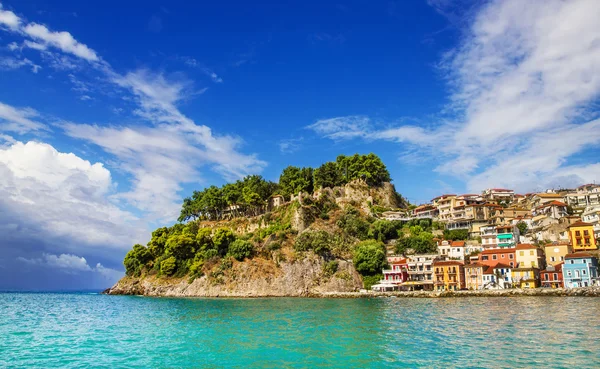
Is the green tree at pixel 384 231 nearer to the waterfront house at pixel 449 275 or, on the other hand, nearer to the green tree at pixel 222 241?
the waterfront house at pixel 449 275

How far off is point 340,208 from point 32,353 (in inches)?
2937

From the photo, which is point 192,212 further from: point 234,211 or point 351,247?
point 351,247

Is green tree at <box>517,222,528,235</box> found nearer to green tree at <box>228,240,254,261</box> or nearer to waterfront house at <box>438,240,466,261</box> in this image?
waterfront house at <box>438,240,466,261</box>

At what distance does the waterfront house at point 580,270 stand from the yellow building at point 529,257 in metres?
5.03

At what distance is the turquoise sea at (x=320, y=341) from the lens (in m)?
20.4

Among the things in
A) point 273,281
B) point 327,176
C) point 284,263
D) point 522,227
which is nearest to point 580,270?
point 522,227

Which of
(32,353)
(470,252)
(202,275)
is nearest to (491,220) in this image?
(470,252)

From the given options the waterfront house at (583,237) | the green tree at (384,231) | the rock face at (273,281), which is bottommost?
the rock face at (273,281)

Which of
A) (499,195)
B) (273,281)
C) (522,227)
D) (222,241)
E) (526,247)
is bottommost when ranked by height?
(273,281)

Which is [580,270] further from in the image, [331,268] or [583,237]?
[331,268]

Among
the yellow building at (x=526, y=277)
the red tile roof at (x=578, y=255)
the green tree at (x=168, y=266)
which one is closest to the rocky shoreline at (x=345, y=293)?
the yellow building at (x=526, y=277)

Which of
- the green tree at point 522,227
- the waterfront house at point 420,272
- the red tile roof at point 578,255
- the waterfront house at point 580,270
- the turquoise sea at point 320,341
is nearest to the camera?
the turquoise sea at point 320,341

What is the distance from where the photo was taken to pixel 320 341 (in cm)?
2539

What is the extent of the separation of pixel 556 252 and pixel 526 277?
8221 mm
